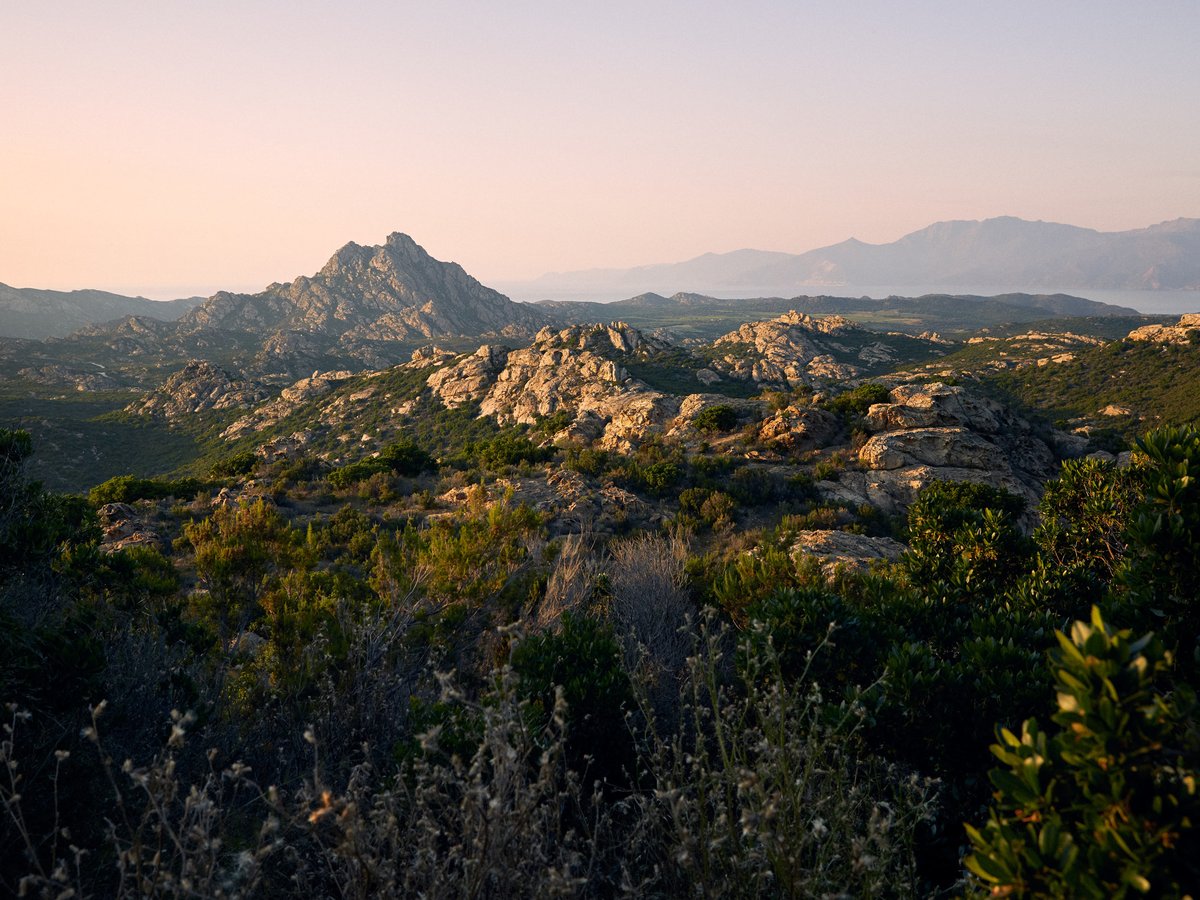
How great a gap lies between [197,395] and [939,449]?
8899 cm

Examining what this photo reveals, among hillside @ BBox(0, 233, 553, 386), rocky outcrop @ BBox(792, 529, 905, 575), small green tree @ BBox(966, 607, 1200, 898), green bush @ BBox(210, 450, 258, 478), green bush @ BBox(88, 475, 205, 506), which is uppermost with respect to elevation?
hillside @ BBox(0, 233, 553, 386)

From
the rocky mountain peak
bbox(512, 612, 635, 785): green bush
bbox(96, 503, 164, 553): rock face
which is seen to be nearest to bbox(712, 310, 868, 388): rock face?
bbox(96, 503, 164, 553): rock face

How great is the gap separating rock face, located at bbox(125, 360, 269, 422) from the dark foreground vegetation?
77.8 m

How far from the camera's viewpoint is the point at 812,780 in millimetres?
4133

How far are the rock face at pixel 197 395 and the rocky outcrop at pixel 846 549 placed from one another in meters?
79.3

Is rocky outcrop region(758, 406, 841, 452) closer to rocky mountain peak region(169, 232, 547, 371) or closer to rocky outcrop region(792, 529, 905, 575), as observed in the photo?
rocky outcrop region(792, 529, 905, 575)

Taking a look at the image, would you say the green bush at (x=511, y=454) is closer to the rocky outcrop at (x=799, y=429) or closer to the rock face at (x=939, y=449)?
the rocky outcrop at (x=799, y=429)

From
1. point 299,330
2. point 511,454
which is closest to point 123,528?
point 511,454

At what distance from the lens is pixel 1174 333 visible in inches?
2398

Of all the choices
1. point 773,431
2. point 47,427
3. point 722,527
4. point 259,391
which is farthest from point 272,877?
point 259,391

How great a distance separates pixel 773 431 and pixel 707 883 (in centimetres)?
2316

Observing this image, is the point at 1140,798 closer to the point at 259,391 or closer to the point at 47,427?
the point at 47,427

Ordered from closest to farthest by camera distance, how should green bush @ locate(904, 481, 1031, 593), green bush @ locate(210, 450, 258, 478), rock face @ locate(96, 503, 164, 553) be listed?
green bush @ locate(904, 481, 1031, 593), rock face @ locate(96, 503, 164, 553), green bush @ locate(210, 450, 258, 478)

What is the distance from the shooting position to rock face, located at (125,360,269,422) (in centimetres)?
7369
